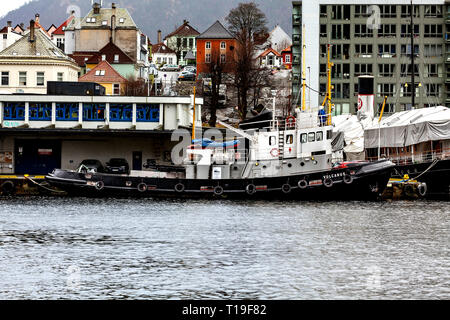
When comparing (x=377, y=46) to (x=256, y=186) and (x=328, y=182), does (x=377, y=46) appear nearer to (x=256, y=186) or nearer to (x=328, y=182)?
(x=328, y=182)

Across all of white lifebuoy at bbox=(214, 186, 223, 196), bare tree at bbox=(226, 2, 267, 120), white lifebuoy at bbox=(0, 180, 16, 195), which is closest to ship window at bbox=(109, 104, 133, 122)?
white lifebuoy at bbox=(0, 180, 16, 195)

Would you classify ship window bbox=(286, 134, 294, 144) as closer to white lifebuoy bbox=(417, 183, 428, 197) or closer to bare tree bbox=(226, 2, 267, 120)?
white lifebuoy bbox=(417, 183, 428, 197)

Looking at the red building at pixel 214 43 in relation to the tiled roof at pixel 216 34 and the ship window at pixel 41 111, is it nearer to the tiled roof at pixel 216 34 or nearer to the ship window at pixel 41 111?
the tiled roof at pixel 216 34

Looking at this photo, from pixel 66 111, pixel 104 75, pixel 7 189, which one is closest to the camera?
pixel 7 189

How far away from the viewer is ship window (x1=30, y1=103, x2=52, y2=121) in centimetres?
8269

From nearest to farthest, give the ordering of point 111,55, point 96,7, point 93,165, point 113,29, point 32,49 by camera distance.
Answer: point 93,165 < point 32,49 < point 111,55 < point 113,29 < point 96,7

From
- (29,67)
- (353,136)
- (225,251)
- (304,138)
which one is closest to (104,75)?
(29,67)

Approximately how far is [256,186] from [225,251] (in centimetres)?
2396

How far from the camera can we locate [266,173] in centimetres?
6316

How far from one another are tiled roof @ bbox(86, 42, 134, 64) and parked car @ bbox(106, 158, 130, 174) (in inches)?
2781

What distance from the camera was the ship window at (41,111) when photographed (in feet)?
271

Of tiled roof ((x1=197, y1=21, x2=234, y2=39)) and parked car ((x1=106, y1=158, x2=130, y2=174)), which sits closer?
parked car ((x1=106, y1=158, x2=130, y2=174))

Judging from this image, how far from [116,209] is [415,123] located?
94.7 ft

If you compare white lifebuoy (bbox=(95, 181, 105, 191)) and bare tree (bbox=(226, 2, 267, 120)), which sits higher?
bare tree (bbox=(226, 2, 267, 120))
